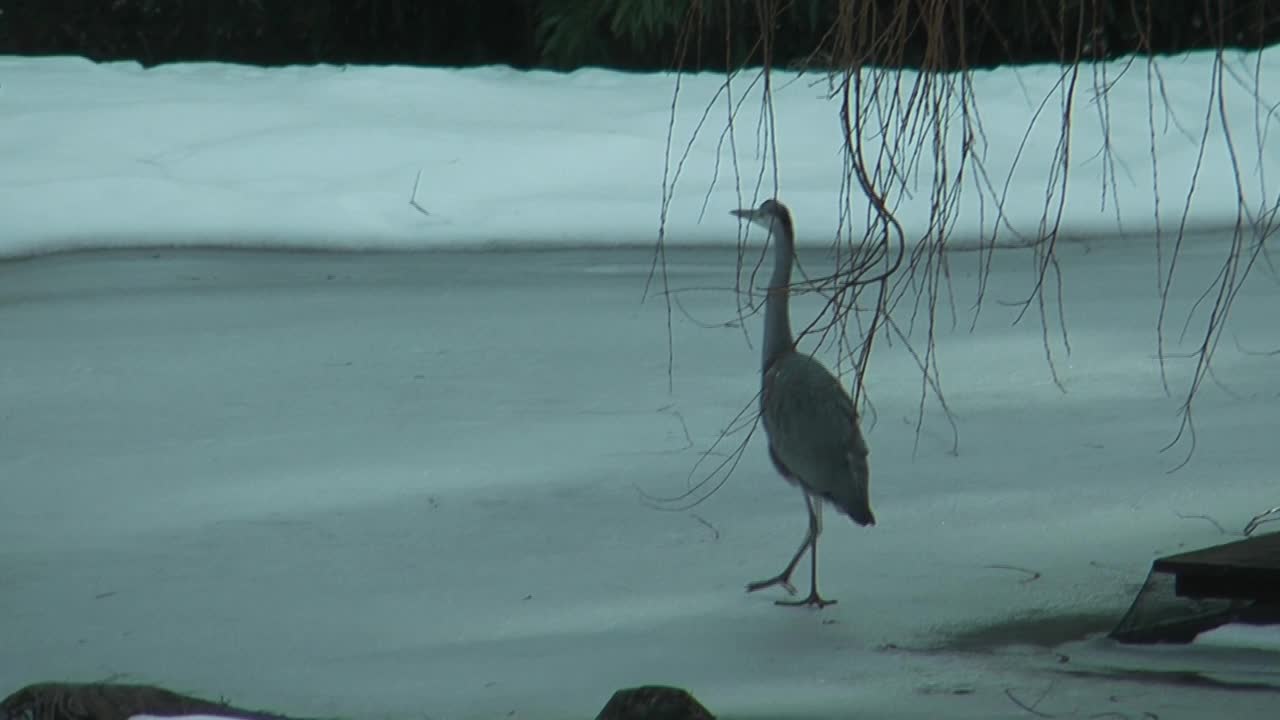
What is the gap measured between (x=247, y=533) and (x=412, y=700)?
110cm

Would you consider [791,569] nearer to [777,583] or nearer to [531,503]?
[777,583]

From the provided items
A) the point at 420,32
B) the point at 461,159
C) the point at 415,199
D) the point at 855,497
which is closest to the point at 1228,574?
the point at 855,497

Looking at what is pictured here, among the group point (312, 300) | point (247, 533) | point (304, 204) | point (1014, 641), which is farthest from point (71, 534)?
point (304, 204)

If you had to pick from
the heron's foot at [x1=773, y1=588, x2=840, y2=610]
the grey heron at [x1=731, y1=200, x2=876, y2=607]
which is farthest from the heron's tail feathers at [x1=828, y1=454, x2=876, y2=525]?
the heron's foot at [x1=773, y1=588, x2=840, y2=610]

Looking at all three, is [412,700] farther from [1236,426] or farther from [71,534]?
[1236,426]

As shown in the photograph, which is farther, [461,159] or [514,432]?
[461,159]

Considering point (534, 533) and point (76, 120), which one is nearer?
point (534, 533)

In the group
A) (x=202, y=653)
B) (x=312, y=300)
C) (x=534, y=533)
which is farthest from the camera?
(x=312, y=300)

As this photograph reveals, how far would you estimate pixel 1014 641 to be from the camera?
296 cm

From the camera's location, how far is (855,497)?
3240 millimetres

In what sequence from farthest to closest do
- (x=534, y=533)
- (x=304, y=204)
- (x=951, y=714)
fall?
(x=304, y=204) < (x=534, y=533) < (x=951, y=714)

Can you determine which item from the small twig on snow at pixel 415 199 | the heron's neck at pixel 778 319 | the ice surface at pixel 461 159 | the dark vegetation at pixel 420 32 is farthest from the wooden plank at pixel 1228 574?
the dark vegetation at pixel 420 32

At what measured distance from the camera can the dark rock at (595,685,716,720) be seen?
7.45 feet

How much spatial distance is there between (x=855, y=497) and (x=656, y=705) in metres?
1.05
